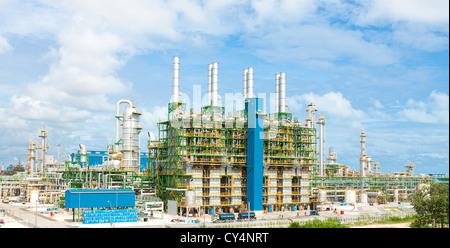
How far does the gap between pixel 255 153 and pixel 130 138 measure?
95.5 feet

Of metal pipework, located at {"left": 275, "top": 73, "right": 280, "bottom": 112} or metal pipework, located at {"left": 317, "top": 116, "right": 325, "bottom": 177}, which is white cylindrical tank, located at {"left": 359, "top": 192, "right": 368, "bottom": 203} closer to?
metal pipework, located at {"left": 317, "top": 116, "right": 325, "bottom": 177}

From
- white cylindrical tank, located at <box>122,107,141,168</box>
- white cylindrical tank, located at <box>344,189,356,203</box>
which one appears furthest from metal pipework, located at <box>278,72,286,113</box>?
white cylindrical tank, located at <box>344,189,356,203</box>

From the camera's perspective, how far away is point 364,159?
6447 inches

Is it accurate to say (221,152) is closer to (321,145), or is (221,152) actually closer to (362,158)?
(321,145)

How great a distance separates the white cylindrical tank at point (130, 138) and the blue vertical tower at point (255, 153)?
26.3 metres

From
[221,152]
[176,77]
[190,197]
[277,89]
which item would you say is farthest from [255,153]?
[176,77]

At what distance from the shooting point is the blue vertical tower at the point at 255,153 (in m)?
105

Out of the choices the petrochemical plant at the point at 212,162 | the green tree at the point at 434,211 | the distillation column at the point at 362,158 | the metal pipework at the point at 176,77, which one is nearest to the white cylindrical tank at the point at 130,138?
the petrochemical plant at the point at 212,162

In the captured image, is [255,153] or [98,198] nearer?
[98,198]

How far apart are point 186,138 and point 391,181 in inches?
3400

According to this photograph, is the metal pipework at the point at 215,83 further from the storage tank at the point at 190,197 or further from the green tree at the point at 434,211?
the green tree at the point at 434,211

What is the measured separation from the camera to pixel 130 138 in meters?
108
